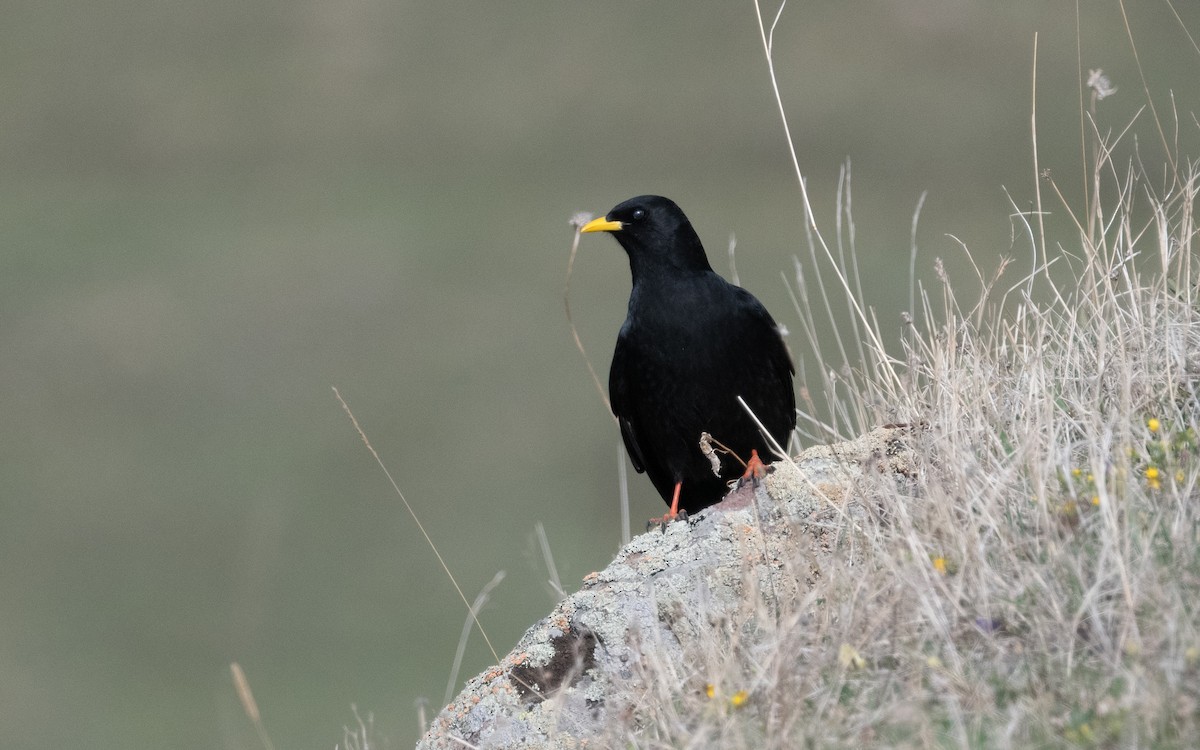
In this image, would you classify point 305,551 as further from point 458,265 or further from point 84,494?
point 458,265

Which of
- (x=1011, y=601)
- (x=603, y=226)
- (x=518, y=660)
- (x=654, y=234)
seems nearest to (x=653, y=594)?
(x=518, y=660)

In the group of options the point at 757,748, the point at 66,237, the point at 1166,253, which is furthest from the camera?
the point at 66,237

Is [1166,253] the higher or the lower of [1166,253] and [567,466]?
the higher

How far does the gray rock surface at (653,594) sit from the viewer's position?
12.5 feet

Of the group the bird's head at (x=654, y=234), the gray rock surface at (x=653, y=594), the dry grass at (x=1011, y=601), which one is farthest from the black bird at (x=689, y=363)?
the dry grass at (x=1011, y=601)

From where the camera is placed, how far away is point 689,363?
231 inches

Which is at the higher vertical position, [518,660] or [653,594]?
[653,594]

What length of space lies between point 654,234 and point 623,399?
2.27 feet

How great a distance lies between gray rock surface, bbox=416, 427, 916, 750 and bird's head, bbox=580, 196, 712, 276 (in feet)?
6.10

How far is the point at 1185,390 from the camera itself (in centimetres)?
360

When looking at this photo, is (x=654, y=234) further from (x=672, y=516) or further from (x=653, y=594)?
(x=653, y=594)

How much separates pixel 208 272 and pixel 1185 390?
44544 mm

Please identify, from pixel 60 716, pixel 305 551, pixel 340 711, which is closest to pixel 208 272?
pixel 305 551

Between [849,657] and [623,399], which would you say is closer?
[849,657]
